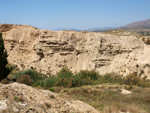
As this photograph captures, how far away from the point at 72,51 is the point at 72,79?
6888 mm

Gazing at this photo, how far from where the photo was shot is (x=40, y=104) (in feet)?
19.5

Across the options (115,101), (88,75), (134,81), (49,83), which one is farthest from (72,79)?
(115,101)

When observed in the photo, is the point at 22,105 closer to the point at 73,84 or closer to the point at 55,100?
the point at 55,100

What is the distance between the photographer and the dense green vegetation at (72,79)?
1484 cm

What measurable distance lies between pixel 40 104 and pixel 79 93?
19.7ft

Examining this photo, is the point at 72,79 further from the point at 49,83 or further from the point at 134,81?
the point at 134,81

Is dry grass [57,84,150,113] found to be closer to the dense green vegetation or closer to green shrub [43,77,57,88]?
green shrub [43,77,57,88]

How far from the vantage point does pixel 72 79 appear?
1526cm

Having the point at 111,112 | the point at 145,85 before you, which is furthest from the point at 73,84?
the point at 111,112

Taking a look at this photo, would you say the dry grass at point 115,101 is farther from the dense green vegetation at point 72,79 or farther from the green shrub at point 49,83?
the dense green vegetation at point 72,79

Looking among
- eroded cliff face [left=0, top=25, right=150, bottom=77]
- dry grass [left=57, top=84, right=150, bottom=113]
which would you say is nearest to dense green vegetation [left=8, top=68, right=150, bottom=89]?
eroded cliff face [left=0, top=25, right=150, bottom=77]

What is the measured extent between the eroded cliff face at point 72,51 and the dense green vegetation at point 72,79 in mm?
2101

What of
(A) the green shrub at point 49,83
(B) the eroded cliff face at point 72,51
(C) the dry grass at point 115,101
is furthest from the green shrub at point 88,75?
(C) the dry grass at point 115,101

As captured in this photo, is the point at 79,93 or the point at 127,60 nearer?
the point at 79,93
